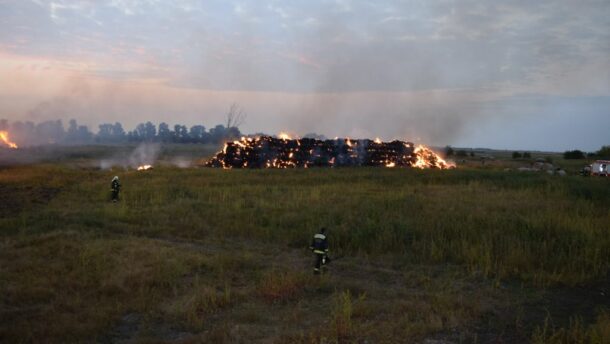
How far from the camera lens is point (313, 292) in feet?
28.7

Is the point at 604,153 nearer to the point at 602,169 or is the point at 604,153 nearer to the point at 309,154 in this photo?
the point at 602,169

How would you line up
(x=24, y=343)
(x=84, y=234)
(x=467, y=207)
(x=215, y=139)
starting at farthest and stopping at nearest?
(x=215, y=139), (x=467, y=207), (x=84, y=234), (x=24, y=343)

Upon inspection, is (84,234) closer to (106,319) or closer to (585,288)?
(106,319)

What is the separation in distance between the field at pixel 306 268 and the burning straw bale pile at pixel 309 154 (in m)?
16.6

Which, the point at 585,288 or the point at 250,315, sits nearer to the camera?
the point at 250,315

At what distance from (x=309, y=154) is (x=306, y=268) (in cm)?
2679

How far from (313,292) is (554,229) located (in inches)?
296

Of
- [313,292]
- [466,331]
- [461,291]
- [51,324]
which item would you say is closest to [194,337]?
[51,324]

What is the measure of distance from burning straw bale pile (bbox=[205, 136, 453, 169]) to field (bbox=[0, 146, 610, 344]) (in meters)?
16.6

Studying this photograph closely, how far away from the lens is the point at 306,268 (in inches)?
413

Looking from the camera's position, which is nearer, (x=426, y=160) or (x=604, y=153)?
(x=426, y=160)

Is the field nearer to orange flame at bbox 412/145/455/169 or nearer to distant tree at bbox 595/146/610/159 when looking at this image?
orange flame at bbox 412/145/455/169

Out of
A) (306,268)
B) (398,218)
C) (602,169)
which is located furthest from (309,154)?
(306,268)

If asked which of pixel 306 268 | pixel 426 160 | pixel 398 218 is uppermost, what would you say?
pixel 426 160
